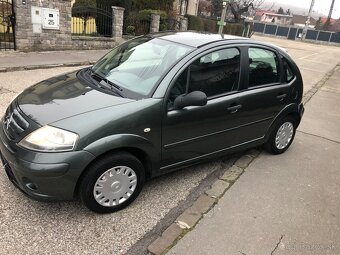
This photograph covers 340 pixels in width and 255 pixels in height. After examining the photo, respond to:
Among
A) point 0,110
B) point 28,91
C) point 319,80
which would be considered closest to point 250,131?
point 28,91

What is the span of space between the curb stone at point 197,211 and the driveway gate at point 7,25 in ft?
28.5

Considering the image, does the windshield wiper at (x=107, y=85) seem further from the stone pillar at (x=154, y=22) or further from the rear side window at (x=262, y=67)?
the stone pillar at (x=154, y=22)

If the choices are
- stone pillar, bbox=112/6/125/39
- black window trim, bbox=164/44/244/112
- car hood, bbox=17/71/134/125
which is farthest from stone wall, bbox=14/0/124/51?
black window trim, bbox=164/44/244/112

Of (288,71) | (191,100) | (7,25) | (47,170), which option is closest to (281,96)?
(288,71)

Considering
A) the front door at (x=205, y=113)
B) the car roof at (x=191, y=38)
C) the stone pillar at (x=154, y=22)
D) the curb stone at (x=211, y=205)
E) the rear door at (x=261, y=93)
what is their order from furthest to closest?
the stone pillar at (x=154, y=22)
the rear door at (x=261, y=93)
the car roof at (x=191, y=38)
the front door at (x=205, y=113)
the curb stone at (x=211, y=205)

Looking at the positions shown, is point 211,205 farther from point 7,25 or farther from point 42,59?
point 7,25

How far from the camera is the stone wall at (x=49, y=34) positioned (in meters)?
10.2

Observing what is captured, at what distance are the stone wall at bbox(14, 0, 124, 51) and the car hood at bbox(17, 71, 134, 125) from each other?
7.71m

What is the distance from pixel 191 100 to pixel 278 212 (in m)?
1.54

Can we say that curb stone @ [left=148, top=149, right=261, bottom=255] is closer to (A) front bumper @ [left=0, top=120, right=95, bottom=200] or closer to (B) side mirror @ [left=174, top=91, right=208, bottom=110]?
(A) front bumper @ [left=0, top=120, right=95, bottom=200]

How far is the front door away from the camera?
136 inches

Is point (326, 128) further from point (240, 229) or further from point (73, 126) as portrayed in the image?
point (73, 126)

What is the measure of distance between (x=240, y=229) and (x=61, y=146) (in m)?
1.83

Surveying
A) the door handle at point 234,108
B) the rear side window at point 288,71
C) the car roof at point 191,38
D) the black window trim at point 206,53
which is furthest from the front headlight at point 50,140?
the rear side window at point 288,71
